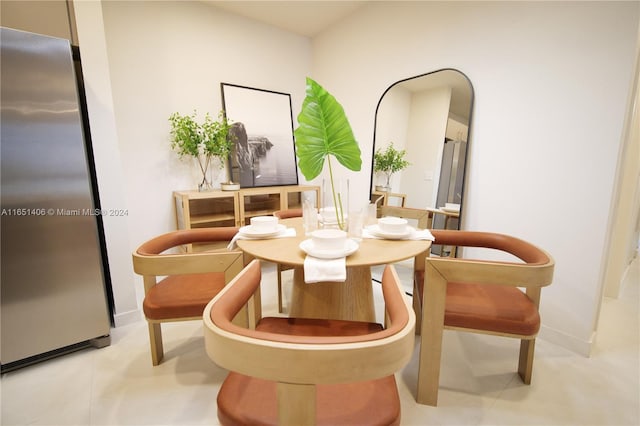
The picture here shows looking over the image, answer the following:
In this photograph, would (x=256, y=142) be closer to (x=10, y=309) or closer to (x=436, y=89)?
(x=436, y=89)

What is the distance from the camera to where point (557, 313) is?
72.9 inches

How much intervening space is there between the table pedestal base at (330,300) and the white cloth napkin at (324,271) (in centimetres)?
35

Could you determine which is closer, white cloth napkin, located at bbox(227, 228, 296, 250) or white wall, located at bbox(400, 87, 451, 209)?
white cloth napkin, located at bbox(227, 228, 296, 250)

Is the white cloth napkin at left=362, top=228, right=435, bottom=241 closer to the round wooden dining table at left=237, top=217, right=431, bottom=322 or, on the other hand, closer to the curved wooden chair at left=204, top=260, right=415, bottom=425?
the round wooden dining table at left=237, top=217, right=431, bottom=322

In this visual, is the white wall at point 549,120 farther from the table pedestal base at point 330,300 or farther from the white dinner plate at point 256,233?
the white dinner plate at point 256,233

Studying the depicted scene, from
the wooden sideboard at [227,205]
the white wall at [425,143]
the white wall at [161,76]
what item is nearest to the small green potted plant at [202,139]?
the white wall at [161,76]

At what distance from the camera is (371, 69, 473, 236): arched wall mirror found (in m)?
2.24

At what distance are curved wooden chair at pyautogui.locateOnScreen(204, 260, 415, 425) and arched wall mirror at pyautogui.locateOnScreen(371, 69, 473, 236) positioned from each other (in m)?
1.82

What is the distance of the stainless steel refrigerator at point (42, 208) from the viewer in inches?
54.2

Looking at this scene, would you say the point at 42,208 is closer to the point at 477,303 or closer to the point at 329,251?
the point at 329,251

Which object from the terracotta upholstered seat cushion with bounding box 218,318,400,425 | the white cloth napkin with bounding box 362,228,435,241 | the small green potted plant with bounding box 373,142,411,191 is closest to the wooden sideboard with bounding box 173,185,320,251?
the small green potted plant with bounding box 373,142,411,191

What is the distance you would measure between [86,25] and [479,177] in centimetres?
278

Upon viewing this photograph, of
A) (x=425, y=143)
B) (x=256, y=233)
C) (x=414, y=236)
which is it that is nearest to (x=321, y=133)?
(x=256, y=233)

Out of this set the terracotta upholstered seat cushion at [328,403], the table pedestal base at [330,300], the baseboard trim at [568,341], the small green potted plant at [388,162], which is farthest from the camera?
the small green potted plant at [388,162]
